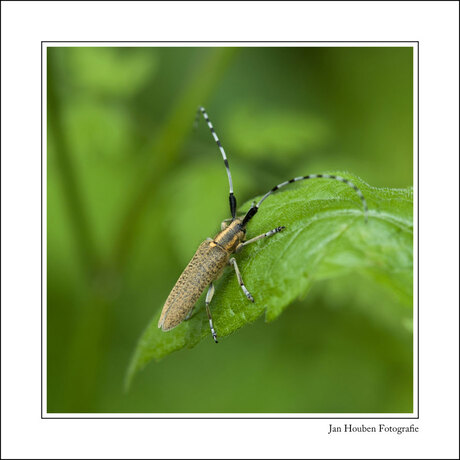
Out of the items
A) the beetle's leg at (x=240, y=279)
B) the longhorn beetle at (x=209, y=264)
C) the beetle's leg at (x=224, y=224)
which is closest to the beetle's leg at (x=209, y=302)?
the longhorn beetle at (x=209, y=264)

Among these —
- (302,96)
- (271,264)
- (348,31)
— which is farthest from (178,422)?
(302,96)

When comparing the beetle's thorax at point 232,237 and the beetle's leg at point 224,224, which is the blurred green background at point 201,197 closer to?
the beetle's leg at point 224,224

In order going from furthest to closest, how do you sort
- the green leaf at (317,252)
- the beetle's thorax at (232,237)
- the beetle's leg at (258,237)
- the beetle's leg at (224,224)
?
the beetle's leg at (224,224) → the beetle's thorax at (232,237) → the beetle's leg at (258,237) → the green leaf at (317,252)

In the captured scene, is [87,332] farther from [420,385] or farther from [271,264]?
[420,385]

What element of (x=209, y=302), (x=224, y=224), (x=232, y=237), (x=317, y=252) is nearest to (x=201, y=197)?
(x=224, y=224)

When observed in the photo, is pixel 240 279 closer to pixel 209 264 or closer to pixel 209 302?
pixel 209 302

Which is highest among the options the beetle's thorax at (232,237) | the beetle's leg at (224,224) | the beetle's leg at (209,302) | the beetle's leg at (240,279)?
the beetle's leg at (224,224)
